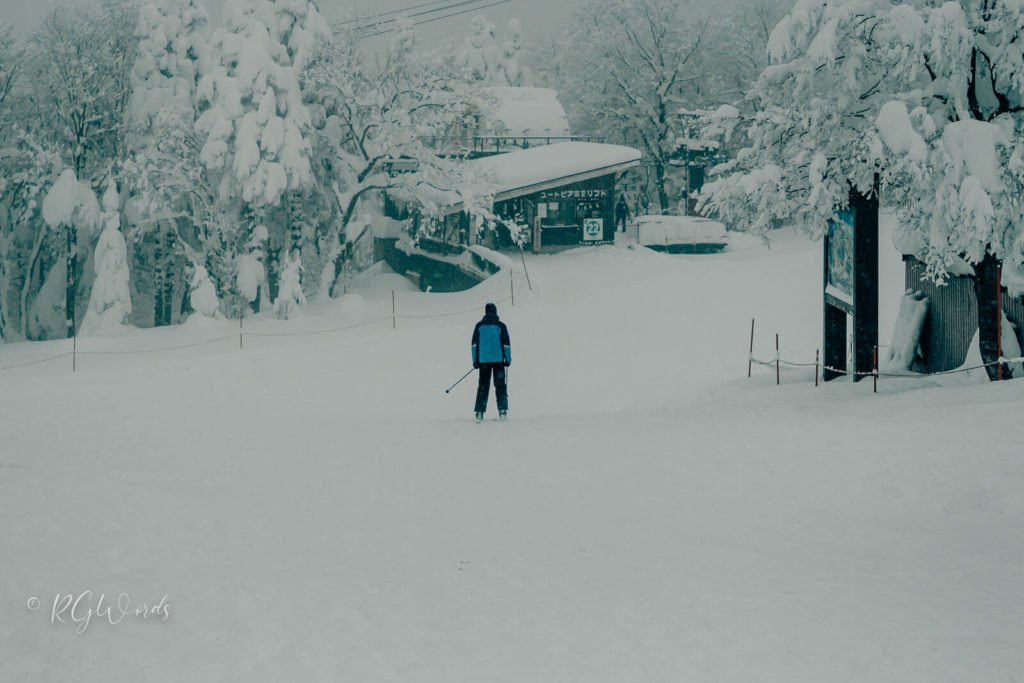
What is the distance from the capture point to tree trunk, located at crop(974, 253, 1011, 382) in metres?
14.4

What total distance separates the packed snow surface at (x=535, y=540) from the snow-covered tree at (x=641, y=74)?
41.1 m

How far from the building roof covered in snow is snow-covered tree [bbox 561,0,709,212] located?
468cm

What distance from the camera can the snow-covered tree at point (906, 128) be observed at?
13.4 meters

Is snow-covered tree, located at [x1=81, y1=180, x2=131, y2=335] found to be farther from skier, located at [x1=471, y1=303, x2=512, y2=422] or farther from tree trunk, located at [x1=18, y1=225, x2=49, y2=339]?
skier, located at [x1=471, y1=303, x2=512, y2=422]

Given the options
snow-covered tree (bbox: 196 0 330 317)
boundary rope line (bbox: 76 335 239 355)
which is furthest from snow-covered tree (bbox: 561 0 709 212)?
boundary rope line (bbox: 76 335 239 355)

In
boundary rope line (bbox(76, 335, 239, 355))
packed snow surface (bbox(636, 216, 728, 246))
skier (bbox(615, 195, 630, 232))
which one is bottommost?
boundary rope line (bbox(76, 335, 239, 355))

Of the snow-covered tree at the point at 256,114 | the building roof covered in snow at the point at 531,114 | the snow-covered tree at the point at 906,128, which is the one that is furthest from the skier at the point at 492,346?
the building roof covered in snow at the point at 531,114

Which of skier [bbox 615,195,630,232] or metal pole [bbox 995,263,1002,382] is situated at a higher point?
skier [bbox 615,195,630,232]

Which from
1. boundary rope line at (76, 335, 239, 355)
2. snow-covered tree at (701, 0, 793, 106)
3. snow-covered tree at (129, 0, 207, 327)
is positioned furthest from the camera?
snow-covered tree at (701, 0, 793, 106)

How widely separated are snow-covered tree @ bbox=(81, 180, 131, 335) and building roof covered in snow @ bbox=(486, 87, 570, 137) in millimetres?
21100

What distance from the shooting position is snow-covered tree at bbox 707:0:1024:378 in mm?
13391

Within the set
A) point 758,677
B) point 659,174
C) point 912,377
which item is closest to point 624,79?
point 659,174

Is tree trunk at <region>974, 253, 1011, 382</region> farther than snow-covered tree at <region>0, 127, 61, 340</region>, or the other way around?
snow-covered tree at <region>0, 127, 61, 340</region>

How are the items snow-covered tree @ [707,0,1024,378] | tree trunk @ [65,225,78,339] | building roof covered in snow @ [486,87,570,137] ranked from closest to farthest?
snow-covered tree @ [707,0,1024,378]
tree trunk @ [65,225,78,339]
building roof covered in snow @ [486,87,570,137]
